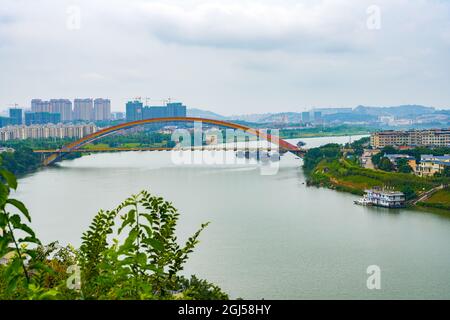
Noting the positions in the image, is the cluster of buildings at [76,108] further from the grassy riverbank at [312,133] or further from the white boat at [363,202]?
the white boat at [363,202]

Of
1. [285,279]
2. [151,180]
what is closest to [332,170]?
[151,180]

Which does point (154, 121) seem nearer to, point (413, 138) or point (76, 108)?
point (413, 138)

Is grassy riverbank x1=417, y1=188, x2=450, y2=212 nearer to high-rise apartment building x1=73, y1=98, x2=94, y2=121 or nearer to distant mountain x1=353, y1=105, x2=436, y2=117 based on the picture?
high-rise apartment building x1=73, y1=98, x2=94, y2=121

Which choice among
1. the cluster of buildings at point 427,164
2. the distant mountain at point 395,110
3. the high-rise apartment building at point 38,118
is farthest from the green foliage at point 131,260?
the distant mountain at point 395,110

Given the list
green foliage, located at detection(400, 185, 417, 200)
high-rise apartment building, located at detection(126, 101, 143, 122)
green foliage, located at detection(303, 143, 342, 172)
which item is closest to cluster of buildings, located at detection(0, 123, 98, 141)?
high-rise apartment building, located at detection(126, 101, 143, 122)

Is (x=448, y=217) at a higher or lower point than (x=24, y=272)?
lower
